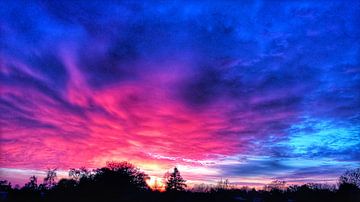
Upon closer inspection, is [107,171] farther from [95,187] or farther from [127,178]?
[95,187]

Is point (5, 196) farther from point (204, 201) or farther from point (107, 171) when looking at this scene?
point (204, 201)

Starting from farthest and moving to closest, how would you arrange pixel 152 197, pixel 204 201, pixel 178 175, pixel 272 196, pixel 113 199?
1. pixel 178 175
2. pixel 272 196
3. pixel 204 201
4. pixel 152 197
5. pixel 113 199

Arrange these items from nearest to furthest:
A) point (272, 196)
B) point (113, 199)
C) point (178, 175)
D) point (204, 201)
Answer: point (113, 199), point (204, 201), point (272, 196), point (178, 175)

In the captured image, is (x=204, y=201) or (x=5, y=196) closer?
(x=5, y=196)

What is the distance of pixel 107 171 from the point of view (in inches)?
2960

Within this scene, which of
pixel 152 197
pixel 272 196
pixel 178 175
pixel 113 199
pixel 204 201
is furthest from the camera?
pixel 178 175

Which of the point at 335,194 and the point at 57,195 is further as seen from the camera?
the point at 335,194

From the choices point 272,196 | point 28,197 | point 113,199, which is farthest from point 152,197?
point 272,196

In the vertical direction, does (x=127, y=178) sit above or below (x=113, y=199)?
above

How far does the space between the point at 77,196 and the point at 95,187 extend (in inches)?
143

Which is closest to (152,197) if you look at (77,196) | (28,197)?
(77,196)

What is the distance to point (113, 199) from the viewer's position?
6338 cm

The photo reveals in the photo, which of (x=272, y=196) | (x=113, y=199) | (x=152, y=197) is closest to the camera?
(x=113, y=199)

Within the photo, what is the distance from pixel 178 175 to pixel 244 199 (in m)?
19.9
